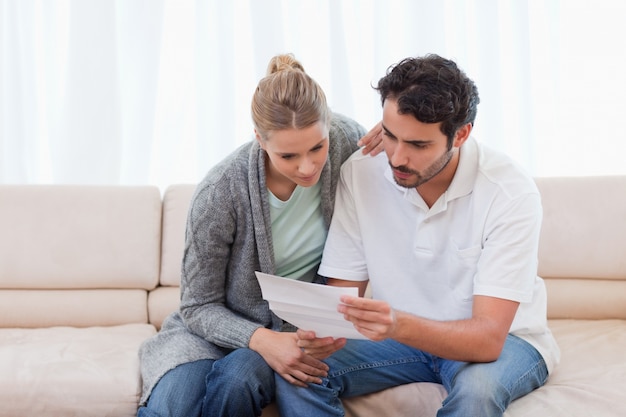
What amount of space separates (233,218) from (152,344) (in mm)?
442

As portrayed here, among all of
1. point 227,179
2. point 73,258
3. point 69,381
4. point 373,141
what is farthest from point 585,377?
point 73,258

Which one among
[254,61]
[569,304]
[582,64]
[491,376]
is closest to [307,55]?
[254,61]

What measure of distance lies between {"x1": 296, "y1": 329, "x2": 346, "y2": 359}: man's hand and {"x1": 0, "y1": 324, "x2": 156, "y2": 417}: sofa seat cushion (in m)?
0.50

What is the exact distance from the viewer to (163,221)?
2.49 m

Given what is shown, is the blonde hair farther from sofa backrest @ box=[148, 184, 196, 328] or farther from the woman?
sofa backrest @ box=[148, 184, 196, 328]

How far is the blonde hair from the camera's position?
1626 millimetres

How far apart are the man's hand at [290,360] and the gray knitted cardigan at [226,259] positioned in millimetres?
66

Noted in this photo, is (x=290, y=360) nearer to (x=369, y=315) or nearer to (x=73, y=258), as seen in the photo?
(x=369, y=315)

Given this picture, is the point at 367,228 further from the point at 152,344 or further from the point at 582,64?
the point at 582,64

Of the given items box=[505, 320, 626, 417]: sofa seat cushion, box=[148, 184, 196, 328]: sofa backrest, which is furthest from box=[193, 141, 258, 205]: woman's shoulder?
box=[505, 320, 626, 417]: sofa seat cushion

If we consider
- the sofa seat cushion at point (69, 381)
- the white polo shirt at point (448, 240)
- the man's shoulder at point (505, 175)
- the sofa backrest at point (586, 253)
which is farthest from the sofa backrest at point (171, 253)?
the sofa backrest at point (586, 253)

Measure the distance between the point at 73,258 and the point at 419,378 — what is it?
4.06 feet

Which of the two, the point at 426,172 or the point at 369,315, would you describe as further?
the point at 426,172

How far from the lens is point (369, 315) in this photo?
4.78ft
